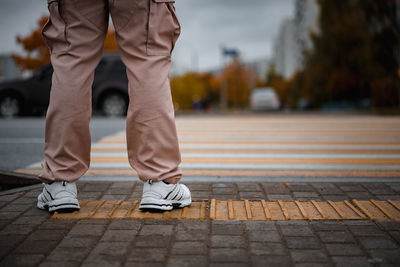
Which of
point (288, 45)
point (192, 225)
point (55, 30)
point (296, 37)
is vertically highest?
point (296, 37)

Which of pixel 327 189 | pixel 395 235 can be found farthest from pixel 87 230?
pixel 327 189

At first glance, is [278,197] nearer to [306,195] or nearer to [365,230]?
[306,195]

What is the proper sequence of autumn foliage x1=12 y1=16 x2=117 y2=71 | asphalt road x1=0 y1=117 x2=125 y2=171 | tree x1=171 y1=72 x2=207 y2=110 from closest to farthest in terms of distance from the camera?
A: asphalt road x1=0 y1=117 x2=125 y2=171 < autumn foliage x1=12 y1=16 x2=117 y2=71 < tree x1=171 y1=72 x2=207 y2=110

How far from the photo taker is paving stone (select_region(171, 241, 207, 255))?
6.46 ft

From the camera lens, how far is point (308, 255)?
1.93m

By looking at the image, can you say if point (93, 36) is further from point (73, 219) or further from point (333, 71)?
point (333, 71)

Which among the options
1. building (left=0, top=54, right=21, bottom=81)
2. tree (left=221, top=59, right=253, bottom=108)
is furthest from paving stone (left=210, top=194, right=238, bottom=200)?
building (left=0, top=54, right=21, bottom=81)

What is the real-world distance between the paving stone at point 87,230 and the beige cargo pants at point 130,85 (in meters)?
0.35

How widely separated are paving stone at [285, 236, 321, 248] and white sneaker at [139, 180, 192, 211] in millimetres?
739

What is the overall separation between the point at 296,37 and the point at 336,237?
10131 centimetres

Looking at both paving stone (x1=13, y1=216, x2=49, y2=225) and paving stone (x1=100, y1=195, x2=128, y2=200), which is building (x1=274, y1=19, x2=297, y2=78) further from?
paving stone (x1=13, y1=216, x2=49, y2=225)

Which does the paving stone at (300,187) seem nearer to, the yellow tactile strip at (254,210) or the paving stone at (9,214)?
the yellow tactile strip at (254,210)

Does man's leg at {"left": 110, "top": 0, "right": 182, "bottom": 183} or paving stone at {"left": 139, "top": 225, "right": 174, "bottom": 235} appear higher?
man's leg at {"left": 110, "top": 0, "right": 182, "bottom": 183}

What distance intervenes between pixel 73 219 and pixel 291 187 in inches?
61.5
